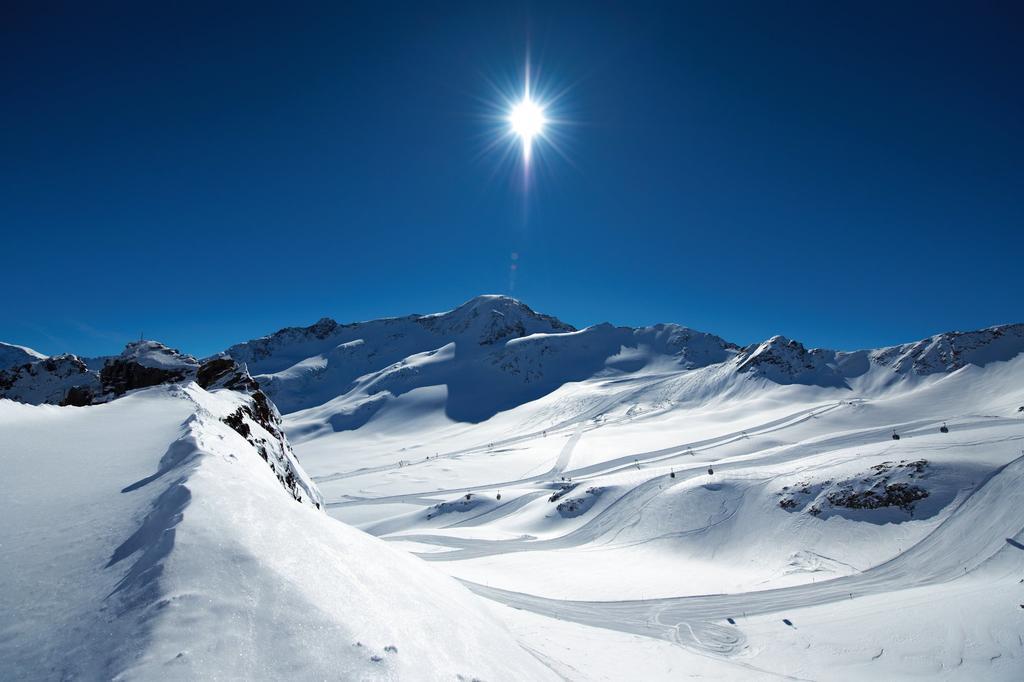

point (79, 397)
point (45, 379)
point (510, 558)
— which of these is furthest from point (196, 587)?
point (45, 379)

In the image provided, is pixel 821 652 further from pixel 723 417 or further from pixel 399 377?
pixel 399 377

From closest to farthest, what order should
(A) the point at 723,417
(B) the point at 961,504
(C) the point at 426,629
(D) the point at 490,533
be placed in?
(C) the point at 426,629
(B) the point at 961,504
(D) the point at 490,533
(A) the point at 723,417

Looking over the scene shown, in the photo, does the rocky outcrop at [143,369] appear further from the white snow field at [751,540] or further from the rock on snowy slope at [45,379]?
the white snow field at [751,540]

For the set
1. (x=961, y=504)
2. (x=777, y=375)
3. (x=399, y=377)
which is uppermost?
(x=399, y=377)

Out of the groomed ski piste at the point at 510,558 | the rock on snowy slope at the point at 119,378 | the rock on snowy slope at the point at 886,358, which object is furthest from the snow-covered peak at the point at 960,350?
the rock on snowy slope at the point at 119,378

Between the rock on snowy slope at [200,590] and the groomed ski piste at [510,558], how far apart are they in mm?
32

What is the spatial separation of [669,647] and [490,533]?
83.1ft

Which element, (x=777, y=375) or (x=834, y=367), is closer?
(x=777, y=375)

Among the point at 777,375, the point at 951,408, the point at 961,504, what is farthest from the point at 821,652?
the point at 777,375

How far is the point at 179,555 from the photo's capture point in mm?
5285

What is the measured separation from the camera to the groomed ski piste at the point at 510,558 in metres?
4.86

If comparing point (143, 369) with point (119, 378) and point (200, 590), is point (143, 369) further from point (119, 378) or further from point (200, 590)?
point (200, 590)

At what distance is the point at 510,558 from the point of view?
110 ft

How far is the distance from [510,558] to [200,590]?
105 ft
